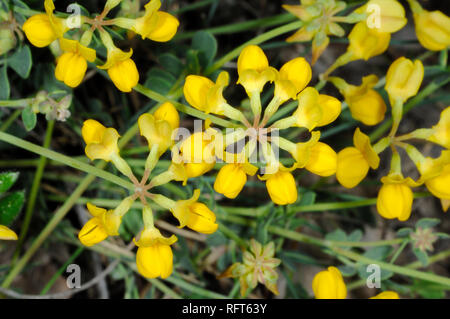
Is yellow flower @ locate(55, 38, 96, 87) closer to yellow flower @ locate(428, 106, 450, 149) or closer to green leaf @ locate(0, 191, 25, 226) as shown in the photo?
green leaf @ locate(0, 191, 25, 226)

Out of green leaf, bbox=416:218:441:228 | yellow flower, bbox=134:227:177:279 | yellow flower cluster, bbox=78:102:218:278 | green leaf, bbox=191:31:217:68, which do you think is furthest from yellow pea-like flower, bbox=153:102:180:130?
green leaf, bbox=416:218:441:228

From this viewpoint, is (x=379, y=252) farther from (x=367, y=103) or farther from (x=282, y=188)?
(x=282, y=188)

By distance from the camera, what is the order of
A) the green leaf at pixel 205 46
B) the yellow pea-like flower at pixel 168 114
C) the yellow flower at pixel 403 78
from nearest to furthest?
the yellow pea-like flower at pixel 168 114, the yellow flower at pixel 403 78, the green leaf at pixel 205 46

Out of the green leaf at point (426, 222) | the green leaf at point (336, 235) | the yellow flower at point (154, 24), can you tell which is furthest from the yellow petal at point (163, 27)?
the green leaf at point (426, 222)

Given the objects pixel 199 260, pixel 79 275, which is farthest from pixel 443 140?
pixel 79 275

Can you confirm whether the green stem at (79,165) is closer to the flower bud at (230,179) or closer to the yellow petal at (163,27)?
the flower bud at (230,179)

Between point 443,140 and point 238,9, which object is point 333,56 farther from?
point 443,140
